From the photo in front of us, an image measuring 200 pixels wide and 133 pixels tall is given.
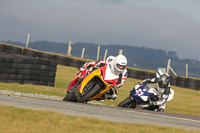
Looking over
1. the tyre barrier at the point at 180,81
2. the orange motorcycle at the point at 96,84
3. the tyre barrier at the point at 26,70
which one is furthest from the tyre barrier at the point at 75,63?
the orange motorcycle at the point at 96,84

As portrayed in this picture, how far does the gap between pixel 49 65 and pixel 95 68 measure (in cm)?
737

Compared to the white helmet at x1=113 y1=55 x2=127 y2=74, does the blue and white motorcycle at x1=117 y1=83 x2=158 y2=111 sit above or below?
below

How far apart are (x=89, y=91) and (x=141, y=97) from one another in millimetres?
1939

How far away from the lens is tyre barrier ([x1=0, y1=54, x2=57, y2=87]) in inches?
652

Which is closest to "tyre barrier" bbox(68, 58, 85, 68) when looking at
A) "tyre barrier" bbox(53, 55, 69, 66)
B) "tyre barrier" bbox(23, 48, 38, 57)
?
"tyre barrier" bbox(53, 55, 69, 66)

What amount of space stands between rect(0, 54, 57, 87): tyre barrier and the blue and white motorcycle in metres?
6.85

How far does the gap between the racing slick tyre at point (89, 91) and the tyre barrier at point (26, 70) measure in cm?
698

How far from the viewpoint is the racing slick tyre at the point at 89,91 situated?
1034 cm

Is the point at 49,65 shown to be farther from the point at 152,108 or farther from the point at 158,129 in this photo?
the point at 158,129

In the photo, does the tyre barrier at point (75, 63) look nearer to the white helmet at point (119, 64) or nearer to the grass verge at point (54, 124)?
the white helmet at point (119, 64)

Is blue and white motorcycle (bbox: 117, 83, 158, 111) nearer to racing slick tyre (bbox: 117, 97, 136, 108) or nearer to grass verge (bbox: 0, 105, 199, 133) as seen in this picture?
racing slick tyre (bbox: 117, 97, 136, 108)

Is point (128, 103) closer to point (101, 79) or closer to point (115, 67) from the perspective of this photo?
point (115, 67)

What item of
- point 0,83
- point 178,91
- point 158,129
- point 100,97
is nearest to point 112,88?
point 100,97

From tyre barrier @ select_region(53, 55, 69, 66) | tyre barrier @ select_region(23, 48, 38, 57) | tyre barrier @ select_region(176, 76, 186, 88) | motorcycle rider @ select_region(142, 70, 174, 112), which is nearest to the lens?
motorcycle rider @ select_region(142, 70, 174, 112)
